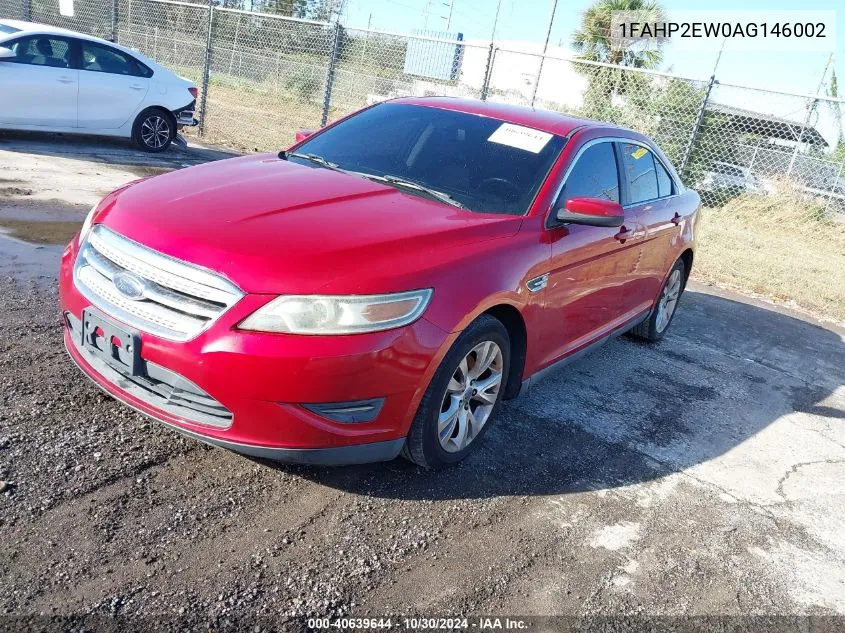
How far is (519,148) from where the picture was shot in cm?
409

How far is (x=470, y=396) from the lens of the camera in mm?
3414

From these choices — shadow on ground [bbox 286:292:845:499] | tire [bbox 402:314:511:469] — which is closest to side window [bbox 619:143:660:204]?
shadow on ground [bbox 286:292:845:499]

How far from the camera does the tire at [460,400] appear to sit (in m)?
3.09

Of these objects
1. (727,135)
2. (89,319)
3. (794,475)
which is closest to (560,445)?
(794,475)

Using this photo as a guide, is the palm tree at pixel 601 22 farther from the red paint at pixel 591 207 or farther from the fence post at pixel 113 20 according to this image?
the red paint at pixel 591 207

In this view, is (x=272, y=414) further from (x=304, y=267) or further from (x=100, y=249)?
(x=100, y=249)

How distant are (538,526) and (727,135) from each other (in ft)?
34.1

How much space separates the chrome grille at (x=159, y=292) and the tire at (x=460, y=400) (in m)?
0.94

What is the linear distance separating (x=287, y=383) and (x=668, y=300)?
14.3ft

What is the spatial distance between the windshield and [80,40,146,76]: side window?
6585mm

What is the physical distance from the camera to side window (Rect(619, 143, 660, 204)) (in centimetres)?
488

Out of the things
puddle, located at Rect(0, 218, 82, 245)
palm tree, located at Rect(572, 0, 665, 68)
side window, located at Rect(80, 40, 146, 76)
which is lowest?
puddle, located at Rect(0, 218, 82, 245)

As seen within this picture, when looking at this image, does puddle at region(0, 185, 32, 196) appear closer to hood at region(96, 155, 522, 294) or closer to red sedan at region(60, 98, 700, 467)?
red sedan at region(60, 98, 700, 467)

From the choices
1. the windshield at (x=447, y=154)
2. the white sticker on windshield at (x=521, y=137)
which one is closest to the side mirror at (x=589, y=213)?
the windshield at (x=447, y=154)
